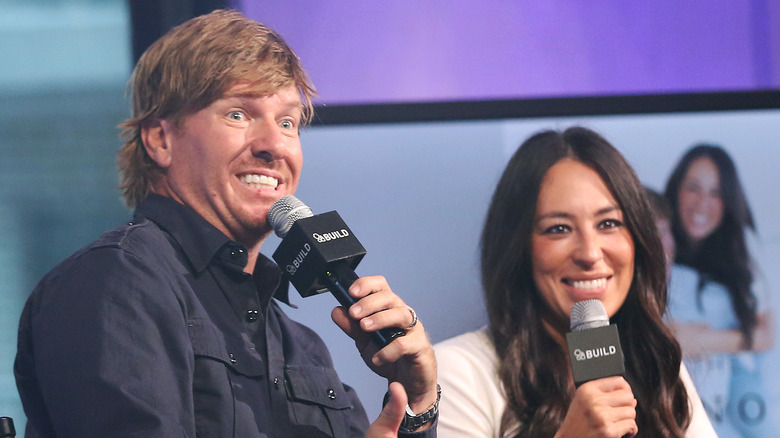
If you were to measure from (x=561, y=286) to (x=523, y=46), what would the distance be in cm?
95

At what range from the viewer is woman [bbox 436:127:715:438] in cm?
240

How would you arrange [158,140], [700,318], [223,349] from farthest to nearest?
[700,318] < [158,140] < [223,349]

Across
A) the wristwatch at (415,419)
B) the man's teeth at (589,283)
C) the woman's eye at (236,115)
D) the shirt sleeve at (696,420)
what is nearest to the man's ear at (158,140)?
the woman's eye at (236,115)

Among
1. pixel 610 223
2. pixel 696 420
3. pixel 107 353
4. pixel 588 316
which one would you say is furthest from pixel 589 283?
pixel 107 353

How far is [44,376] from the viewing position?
1.36 meters

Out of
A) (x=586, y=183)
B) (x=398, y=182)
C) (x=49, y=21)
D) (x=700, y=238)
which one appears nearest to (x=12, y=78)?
(x=49, y=21)

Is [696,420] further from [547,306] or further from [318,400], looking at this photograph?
[318,400]

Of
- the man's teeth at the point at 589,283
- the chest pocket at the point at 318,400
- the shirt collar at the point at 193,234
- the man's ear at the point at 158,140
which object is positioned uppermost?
the man's ear at the point at 158,140

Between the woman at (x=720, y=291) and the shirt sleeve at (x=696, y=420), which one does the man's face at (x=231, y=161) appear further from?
the woman at (x=720, y=291)

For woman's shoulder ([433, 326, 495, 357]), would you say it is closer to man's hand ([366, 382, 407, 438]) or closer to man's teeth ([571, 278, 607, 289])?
man's teeth ([571, 278, 607, 289])

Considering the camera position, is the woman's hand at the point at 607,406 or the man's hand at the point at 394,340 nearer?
the man's hand at the point at 394,340

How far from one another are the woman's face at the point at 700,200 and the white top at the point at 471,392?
2.25 ft

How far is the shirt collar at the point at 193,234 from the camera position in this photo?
5.57ft

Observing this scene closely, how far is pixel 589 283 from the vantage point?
2.46 meters
